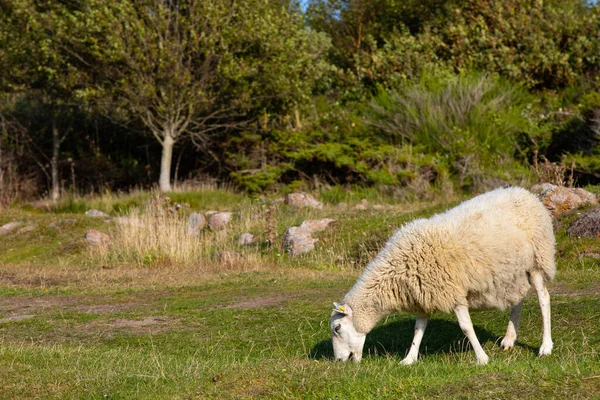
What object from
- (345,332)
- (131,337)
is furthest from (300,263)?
(345,332)

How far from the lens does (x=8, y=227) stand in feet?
69.8

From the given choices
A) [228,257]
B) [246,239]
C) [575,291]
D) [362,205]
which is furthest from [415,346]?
[362,205]

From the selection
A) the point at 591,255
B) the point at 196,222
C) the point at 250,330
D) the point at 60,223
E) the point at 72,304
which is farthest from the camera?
the point at 60,223

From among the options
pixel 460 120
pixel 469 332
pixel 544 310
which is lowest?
pixel 469 332

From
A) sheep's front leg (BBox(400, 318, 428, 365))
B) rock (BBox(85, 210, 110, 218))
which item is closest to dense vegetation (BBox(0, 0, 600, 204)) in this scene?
rock (BBox(85, 210, 110, 218))

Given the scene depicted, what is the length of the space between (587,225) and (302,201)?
890cm

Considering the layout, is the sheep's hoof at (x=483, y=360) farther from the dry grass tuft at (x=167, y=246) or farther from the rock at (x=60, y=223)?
the rock at (x=60, y=223)

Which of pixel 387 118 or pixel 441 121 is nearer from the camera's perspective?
pixel 441 121

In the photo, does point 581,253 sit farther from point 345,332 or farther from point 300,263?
point 345,332

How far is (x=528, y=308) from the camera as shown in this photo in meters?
9.88

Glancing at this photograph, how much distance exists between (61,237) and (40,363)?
1219 centimetres

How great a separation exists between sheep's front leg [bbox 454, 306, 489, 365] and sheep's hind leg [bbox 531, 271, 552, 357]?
821 mm

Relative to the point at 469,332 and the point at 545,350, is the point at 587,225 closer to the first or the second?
the point at 545,350

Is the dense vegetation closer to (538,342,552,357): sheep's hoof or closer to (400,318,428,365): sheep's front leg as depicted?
(538,342,552,357): sheep's hoof
